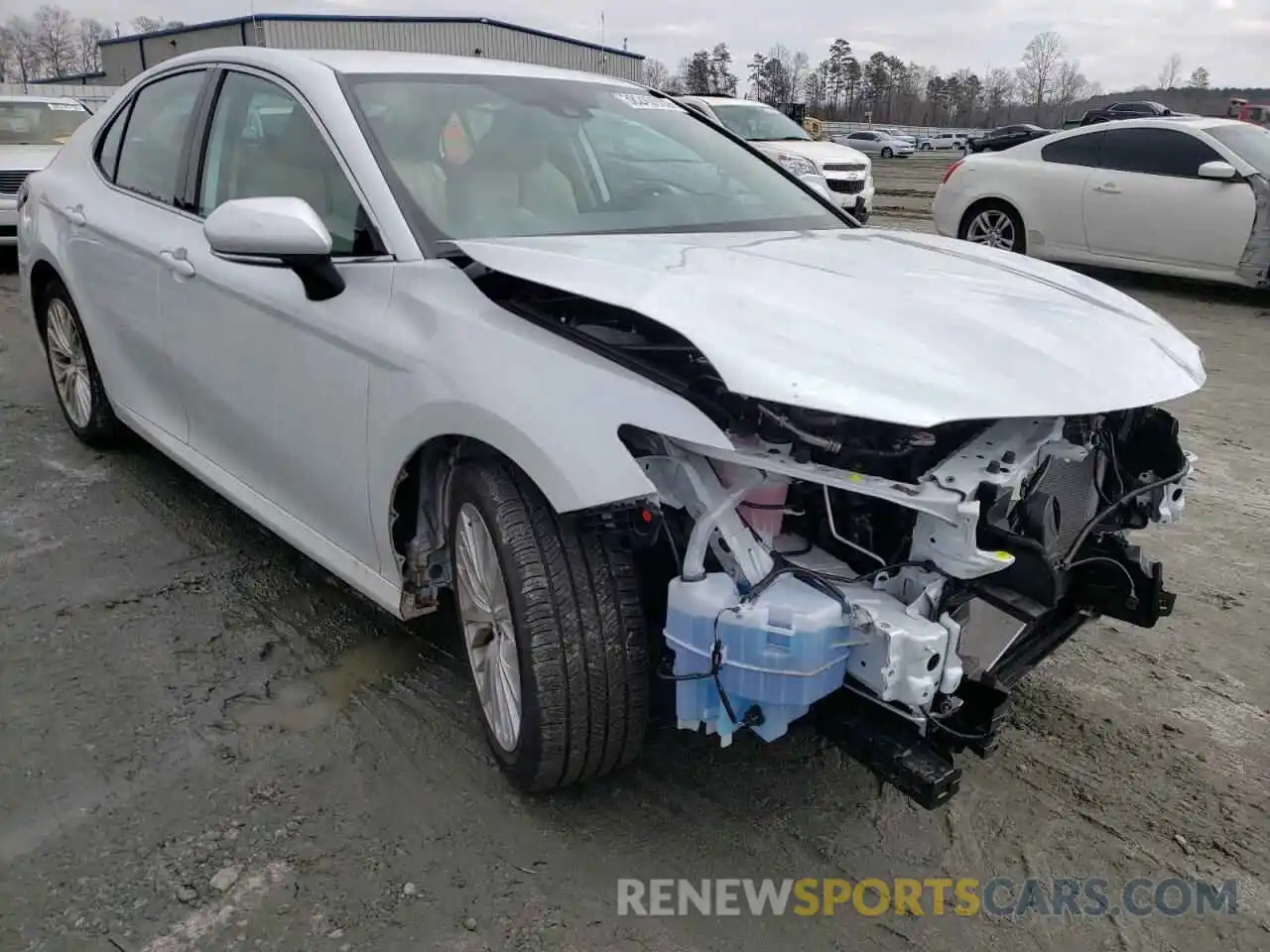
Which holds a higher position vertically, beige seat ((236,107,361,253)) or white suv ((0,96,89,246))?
beige seat ((236,107,361,253))

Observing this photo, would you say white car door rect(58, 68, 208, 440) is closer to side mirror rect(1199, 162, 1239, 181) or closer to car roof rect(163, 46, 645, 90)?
car roof rect(163, 46, 645, 90)

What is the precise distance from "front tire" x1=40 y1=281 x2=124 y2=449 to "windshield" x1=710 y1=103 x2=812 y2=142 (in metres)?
9.65

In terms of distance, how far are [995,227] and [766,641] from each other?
29.2ft

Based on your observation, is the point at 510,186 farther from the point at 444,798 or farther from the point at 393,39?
the point at 393,39

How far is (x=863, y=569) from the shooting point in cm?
209

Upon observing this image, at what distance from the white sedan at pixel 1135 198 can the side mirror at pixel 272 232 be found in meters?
8.27

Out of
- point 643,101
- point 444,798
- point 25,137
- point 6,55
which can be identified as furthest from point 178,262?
point 6,55

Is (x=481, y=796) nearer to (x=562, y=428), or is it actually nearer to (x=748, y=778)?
(x=748, y=778)

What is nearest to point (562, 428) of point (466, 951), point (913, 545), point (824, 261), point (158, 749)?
point (913, 545)

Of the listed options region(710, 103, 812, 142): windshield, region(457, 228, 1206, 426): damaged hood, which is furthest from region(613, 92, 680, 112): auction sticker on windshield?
region(710, 103, 812, 142): windshield

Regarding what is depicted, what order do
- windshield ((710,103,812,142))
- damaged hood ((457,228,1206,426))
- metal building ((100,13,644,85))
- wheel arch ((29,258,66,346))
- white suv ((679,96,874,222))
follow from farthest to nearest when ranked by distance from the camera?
metal building ((100,13,644,85)) < windshield ((710,103,812,142)) < white suv ((679,96,874,222)) < wheel arch ((29,258,66,346)) < damaged hood ((457,228,1206,426))

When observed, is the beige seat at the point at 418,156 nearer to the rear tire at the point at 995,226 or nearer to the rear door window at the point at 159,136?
the rear door window at the point at 159,136

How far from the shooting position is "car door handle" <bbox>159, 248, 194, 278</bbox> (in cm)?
A: 317

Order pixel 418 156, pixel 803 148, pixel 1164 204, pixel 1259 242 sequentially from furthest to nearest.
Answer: pixel 803 148
pixel 1164 204
pixel 1259 242
pixel 418 156
